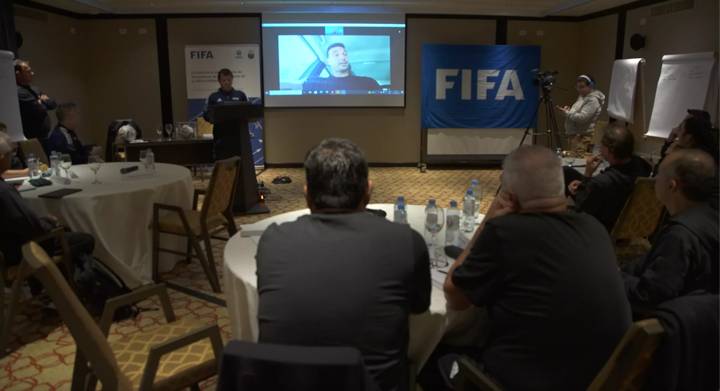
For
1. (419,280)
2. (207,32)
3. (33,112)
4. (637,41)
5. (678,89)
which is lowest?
(419,280)

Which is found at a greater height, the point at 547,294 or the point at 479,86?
the point at 479,86

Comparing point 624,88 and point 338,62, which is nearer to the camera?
point 624,88

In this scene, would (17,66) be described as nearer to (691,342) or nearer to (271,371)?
(271,371)

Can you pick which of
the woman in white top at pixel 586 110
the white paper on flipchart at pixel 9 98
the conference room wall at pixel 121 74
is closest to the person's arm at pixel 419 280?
the woman in white top at pixel 586 110

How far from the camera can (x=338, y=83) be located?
831 centimetres

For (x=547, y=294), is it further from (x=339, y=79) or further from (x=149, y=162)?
(x=339, y=79)

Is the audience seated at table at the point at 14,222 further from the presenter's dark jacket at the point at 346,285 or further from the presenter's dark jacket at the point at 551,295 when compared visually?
the presenter's dark jacket at the point at 551,295

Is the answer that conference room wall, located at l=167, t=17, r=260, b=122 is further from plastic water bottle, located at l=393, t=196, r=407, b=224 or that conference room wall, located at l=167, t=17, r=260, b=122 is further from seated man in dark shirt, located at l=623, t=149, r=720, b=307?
seated man in dark shirt, located at l=623, t=149, r=720, b=307

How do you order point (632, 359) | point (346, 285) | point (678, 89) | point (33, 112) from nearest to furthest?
point (632, 359)
point (346, 285)
point (33, 112)
point (678, 89)

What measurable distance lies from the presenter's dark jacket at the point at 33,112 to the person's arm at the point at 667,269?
252 inches

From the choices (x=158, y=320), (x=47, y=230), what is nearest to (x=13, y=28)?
(x=47, y=230)

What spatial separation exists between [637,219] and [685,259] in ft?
4.58

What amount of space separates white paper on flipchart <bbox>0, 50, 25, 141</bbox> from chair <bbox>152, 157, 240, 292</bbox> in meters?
3.33

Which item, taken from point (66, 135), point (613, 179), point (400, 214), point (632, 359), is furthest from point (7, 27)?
point (632, 359)
